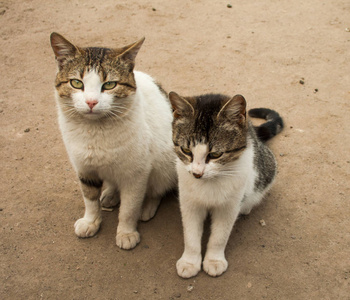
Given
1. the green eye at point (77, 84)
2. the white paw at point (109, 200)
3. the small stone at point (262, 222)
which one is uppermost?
the green eye at point (77, 84)

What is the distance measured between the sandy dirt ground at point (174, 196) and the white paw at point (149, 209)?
64 millimetres

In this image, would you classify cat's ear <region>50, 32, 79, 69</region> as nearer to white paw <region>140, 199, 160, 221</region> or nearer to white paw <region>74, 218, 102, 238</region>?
white paw <region>74, 218, 102, 238</region>

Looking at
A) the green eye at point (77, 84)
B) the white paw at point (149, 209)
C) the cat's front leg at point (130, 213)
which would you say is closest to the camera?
the green eye at point (77, 84)

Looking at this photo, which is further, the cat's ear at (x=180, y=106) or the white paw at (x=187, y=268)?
the white paw at (x=187, y=268)

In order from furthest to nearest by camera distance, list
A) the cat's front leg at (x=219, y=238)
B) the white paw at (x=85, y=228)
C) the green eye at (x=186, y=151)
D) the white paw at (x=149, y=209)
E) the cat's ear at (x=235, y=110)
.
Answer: the white paw at (x=149, y=209) → the white paw at (x=85, y=228) → the cat's front leg at (x=219, y=238) → the green eye at (x=186, y=151) → the cat's ear at (x=235, y=110)

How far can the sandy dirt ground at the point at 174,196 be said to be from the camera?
3004mm

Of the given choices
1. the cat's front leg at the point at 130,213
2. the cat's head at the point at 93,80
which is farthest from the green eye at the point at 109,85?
the cat's front leg at the point at 130,213

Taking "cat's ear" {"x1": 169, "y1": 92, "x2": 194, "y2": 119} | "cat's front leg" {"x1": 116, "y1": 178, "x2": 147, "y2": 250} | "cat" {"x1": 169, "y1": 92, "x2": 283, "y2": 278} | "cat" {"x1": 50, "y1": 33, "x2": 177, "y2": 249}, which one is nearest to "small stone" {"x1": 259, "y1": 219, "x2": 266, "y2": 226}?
"cat" {"x1": 169, "y1": 92, "x2": 283, "y2": 278}

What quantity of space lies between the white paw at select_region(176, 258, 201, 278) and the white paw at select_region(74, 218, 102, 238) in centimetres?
86

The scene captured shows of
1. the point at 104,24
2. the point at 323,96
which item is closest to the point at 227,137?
the point at 323,96

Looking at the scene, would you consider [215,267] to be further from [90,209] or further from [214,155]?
[90,209]

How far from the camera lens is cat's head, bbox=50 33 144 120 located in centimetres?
273

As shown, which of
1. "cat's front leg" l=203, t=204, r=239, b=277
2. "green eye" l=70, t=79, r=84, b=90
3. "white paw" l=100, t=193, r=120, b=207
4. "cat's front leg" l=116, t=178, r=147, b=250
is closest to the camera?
"green eye" l=70, t=79, r=84, b=90

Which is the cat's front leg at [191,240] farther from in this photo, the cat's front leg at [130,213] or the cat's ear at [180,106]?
the cat's ear at [180,106]
